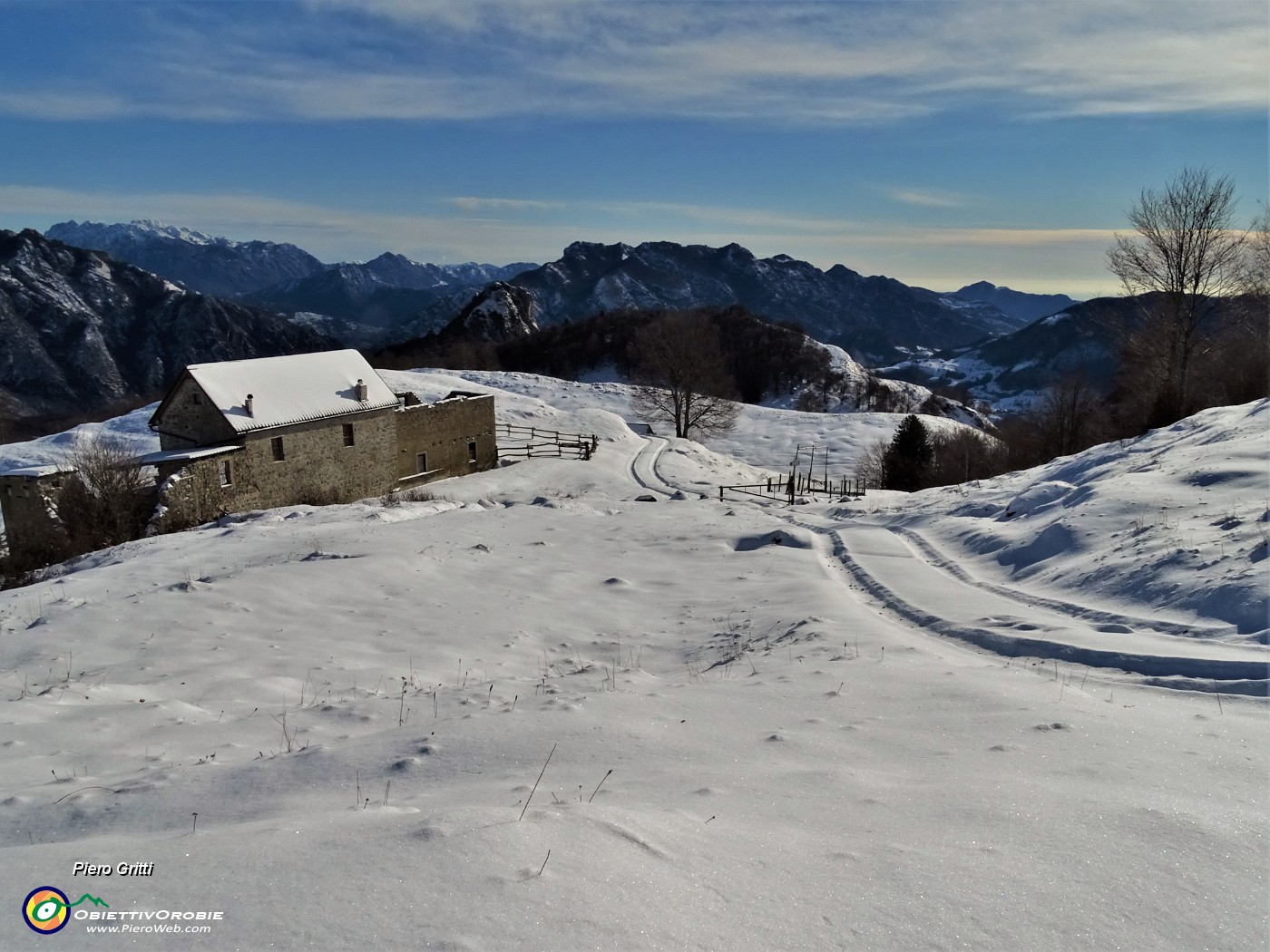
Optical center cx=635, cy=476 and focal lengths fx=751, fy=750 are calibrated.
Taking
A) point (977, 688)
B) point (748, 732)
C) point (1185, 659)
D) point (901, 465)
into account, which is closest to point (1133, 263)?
point (901, 465)

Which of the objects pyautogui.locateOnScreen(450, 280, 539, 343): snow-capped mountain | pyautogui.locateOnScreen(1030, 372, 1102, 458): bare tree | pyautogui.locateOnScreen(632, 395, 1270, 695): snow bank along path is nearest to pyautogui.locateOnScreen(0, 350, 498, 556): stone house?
pyautogui.locateOnScreen(632, 395, 1270, 695): snow bank along path

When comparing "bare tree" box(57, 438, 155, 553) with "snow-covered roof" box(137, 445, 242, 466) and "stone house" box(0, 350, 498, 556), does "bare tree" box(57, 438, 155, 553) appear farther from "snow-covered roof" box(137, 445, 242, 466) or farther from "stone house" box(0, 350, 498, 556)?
"snow-covered roof" box(137, 445, 242, 466)

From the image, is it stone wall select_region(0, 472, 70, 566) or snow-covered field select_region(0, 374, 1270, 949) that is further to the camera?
stone wall select_region(0, 472, 70, 566)

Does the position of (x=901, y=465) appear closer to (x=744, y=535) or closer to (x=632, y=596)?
(x=744, y=535)

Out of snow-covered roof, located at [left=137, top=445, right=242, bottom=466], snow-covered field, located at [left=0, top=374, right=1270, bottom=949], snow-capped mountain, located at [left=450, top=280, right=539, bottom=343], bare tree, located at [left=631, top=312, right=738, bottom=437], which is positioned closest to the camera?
snow-covered field, located at [left=0, top=374, right=1270, bottom=949]

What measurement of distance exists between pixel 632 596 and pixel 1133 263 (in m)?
30.5

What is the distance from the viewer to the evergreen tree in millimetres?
50031

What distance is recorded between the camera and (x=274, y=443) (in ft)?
111

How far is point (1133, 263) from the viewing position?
3319 cm

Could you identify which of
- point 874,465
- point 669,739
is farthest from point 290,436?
point 874,465

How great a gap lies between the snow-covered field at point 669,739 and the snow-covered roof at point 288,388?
1547 cm

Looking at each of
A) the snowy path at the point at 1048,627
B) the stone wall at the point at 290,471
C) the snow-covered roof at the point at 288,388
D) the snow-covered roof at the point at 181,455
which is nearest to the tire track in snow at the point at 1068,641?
the snowy path at the point at 1048,627

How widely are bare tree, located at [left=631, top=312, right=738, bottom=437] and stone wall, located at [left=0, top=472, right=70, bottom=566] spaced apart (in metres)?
45.1

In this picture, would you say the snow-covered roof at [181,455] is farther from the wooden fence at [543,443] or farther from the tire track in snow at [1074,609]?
the tire track in snow at [1074,609]
